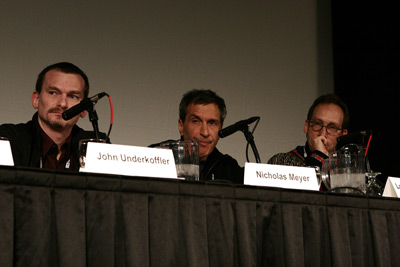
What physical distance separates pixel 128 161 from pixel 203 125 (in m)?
1.31

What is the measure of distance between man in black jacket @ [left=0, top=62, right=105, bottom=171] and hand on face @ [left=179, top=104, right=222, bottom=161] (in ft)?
1.67

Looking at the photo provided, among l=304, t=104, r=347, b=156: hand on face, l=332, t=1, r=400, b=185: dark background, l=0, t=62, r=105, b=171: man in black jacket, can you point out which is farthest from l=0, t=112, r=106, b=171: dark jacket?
l=332, t=1, r=400, b=185: dark background

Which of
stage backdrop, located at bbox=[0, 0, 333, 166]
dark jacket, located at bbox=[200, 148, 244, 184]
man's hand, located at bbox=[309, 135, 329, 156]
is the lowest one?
dark jacket, located at bbox=[200, 148, 244, 184]

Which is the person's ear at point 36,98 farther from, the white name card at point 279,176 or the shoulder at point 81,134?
the white name card at point 279,176

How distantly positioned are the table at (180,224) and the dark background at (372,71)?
200cm

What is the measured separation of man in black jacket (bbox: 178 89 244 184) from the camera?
8.30 feet

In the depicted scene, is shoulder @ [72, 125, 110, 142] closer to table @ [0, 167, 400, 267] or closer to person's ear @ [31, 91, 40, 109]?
person's ear @ [31, 91, 40, 109]

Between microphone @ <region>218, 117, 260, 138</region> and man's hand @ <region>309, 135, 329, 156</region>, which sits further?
man's hand @ <region>309, 135, 329, 156</region>

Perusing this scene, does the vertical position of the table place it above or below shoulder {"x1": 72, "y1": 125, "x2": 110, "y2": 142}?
below

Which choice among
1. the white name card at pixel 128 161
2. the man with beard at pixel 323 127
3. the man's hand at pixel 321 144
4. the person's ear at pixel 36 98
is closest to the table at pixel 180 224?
the white name card at pixel 128 161

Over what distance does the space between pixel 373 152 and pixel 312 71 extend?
0.66 meters

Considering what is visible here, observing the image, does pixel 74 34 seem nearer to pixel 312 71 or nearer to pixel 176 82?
pixel 176 82

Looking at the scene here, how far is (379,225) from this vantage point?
1531 millimetres

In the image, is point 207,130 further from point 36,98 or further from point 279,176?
point 279,176
